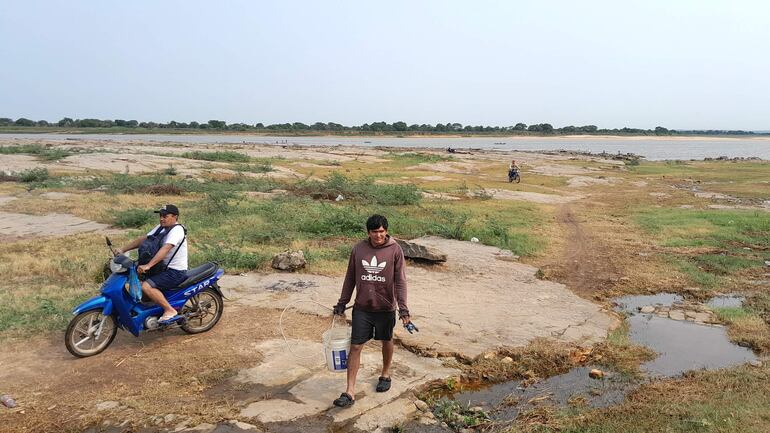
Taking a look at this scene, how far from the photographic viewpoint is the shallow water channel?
17.2 feet

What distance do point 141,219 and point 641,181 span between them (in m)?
29.6

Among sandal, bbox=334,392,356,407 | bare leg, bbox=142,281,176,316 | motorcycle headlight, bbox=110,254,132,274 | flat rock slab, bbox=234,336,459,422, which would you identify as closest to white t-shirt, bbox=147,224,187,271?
bare leg, bbox=142,281,176,316

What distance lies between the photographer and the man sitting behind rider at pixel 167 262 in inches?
233

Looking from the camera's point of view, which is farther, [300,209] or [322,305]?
[300,209]

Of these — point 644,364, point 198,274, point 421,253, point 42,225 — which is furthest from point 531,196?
A: point 198,274

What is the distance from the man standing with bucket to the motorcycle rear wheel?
7.91 feet

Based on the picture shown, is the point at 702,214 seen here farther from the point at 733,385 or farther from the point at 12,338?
the point at 12,338

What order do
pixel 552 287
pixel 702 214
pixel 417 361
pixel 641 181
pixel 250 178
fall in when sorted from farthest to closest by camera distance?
pixel 641 181, pixel 250 178, pixel 702 214, pixel 552 287, pixel 417 361

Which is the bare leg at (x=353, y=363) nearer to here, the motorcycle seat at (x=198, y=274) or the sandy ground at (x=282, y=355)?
the sandy ground at (x=282, y=355)

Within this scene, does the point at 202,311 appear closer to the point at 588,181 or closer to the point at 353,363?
the point at 353,363

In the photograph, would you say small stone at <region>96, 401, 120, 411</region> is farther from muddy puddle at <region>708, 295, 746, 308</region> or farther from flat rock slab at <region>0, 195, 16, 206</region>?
flat rock slab at <region>0, 195, 16, 206</region>

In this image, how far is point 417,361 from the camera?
6.03 m

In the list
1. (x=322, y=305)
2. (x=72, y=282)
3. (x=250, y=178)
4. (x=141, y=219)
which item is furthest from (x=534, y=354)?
(x=250, y=178)

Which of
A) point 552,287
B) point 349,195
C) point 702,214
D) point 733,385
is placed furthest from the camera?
point 349,195
